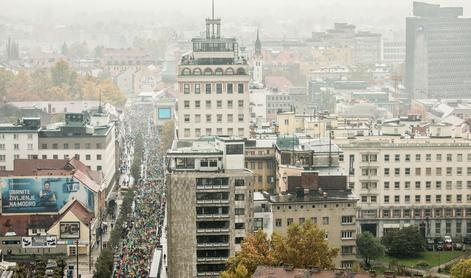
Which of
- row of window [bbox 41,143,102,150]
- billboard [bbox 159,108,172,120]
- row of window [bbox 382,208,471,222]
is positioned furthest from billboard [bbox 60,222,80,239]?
billboard [bbox 159,108,172,120]

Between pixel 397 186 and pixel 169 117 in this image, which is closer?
pixel 397 186

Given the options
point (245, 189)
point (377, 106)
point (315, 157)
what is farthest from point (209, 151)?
point (377, 106)

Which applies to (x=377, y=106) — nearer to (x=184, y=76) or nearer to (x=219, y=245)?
(x=184, y=76)

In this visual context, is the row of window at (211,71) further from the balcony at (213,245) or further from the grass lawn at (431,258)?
the balcony at (213,245)

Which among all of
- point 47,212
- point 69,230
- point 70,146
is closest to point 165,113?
point 70,146

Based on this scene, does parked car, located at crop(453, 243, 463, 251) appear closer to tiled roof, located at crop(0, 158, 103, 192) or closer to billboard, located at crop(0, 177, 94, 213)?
tiled roof, located at crop(0, 158, 103, 192)

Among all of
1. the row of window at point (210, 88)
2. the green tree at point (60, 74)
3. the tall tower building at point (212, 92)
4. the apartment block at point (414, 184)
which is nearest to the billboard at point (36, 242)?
the tall tower building at point (212, 92)
